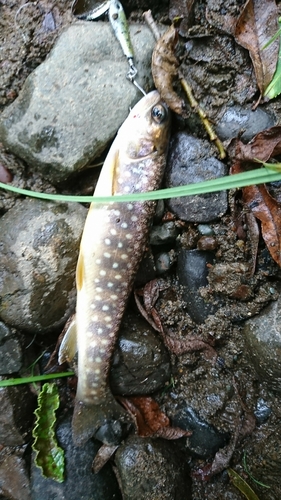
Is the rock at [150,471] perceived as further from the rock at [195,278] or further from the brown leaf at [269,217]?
the brown leaf at [269,217]

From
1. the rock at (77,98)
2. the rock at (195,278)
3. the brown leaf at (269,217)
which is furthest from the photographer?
the rock at (195,278)

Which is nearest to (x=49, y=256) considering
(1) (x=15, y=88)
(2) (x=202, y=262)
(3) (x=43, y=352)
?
(3) (x=43, y=352)

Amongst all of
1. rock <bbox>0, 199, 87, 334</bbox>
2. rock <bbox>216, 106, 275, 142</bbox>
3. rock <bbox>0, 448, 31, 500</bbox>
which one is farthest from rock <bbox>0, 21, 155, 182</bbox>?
rock <bbox>0, 448, 31, 500</bbox>

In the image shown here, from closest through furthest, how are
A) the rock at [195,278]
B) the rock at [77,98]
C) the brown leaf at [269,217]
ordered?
the brown leaf at [269,217]
the rock at [77,98]
the rock at [195,278]

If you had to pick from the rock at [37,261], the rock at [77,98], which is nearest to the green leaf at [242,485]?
the rock at [37,261]

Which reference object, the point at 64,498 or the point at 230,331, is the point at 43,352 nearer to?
the point at 64,498

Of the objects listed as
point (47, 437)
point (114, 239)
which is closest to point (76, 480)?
point (47, 437)
